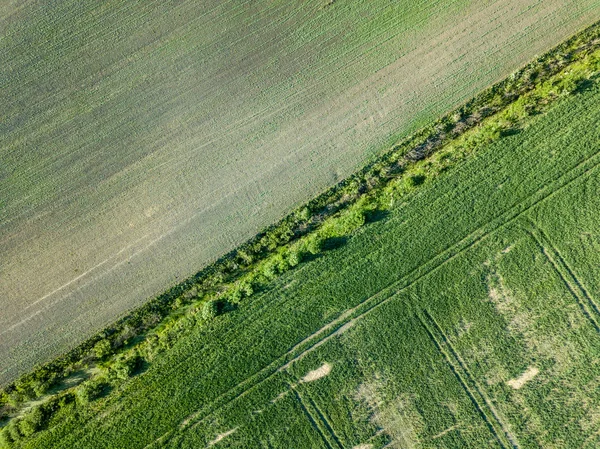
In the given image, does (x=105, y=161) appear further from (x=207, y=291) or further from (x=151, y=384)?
(x=151, y=384)

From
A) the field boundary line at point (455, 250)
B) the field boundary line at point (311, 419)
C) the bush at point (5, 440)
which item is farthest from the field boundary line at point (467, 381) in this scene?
the bush at point (5, 440)

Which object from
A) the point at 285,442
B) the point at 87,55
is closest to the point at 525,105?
the point at 285,442

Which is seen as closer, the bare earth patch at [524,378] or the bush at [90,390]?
the bare earth patch at [524,378]

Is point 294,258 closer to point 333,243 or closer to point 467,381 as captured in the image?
point 333,243

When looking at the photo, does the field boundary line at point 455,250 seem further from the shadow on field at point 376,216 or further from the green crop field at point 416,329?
the shadow on field at point 376,216

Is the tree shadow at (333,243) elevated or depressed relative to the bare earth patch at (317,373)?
elevated
